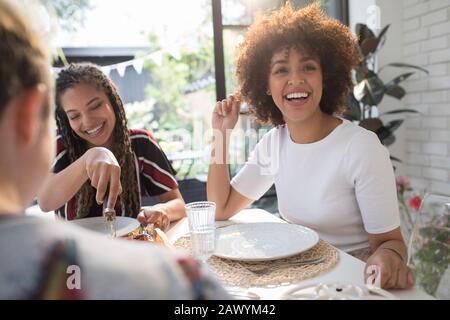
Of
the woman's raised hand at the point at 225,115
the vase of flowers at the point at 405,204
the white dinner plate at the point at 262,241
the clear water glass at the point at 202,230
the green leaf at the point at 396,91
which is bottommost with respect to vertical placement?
the vase of flowers at the point at 405,204

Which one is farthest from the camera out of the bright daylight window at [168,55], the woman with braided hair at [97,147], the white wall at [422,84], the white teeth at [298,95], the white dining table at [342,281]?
the bright daylight window at [168,55]

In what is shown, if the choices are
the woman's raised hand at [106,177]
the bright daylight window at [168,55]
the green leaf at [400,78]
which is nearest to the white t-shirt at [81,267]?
the woman's raised hand at [106,177]

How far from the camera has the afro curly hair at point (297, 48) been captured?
144 cm

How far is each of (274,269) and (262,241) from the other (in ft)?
0.54

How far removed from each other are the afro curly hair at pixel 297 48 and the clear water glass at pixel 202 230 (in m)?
0.79

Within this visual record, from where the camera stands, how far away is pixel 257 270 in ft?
2.89

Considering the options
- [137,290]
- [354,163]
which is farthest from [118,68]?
[137,290]

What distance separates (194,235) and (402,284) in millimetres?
435

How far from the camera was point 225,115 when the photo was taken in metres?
1.55

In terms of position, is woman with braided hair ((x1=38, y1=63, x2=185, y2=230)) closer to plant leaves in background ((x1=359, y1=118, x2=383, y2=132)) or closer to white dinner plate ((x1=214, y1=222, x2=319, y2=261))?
white dinner plate ((x1=214, y1=222, x2=319, y2=261))

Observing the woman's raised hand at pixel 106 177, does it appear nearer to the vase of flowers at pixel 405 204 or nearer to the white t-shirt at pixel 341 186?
the white t-shirt at pixel 341 186

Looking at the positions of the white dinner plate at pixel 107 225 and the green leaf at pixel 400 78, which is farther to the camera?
the green leaf at pixel 400 78

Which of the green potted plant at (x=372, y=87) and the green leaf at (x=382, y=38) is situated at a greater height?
the green leaf at (x=382, y=38)

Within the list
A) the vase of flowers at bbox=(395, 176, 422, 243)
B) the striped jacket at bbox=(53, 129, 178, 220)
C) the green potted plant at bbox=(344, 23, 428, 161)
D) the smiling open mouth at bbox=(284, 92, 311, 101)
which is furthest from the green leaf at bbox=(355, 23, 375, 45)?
the striped jacket at bbox=(53, 129, 178, 220)
